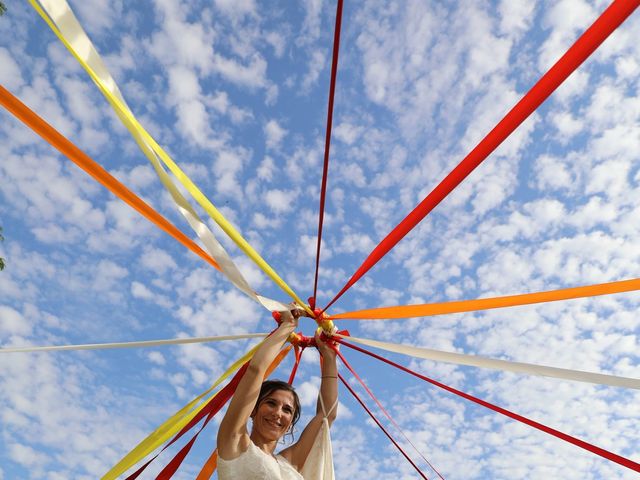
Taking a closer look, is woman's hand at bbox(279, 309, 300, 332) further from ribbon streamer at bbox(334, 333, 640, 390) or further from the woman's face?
ribbon streamer at bbox(334, 333, 640, 390)

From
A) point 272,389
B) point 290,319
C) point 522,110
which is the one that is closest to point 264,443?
point 272,389

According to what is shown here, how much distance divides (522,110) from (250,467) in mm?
1691

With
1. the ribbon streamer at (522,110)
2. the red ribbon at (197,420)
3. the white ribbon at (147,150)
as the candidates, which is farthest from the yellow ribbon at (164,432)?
the ribbon streamer at (522,110)

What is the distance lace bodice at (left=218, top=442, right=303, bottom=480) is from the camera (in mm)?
2207

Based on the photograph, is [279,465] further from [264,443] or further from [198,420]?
[198,420]

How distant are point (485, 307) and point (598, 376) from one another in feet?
2.23

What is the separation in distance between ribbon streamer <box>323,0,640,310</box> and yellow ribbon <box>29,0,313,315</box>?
1.72 ft

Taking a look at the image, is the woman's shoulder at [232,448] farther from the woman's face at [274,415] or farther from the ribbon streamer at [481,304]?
the ribbon streamer at [481,304]

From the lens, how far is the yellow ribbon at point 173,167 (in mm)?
2043

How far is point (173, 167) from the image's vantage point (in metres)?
2.48

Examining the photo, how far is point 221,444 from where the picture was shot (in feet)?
7.25

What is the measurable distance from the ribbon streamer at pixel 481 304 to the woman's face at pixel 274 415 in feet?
2.04

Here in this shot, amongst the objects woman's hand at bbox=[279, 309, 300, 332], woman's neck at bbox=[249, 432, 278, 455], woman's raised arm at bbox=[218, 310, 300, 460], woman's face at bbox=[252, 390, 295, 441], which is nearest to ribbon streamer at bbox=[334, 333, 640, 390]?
woman's hand at bbox=[279, 309, 300, 332]

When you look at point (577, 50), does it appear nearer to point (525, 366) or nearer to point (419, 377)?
point (525, 366)
